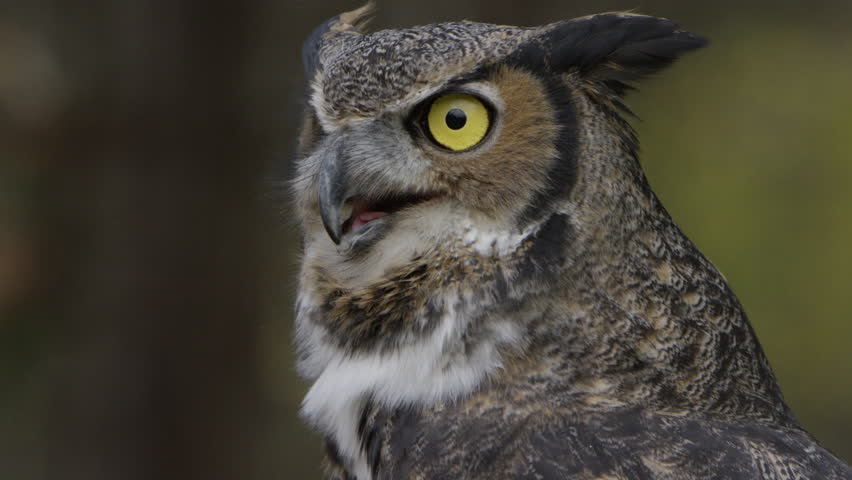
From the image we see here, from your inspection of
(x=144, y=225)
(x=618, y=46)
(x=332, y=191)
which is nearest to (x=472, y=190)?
(x=332, y=191)

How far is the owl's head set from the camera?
176 centimetres

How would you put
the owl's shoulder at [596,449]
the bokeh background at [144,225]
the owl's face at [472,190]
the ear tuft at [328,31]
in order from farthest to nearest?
the bokeh background at [144,225] → the ear tuft at [328,31] → the owl's face at [472,190] → the owl's shoulder at [596,449]

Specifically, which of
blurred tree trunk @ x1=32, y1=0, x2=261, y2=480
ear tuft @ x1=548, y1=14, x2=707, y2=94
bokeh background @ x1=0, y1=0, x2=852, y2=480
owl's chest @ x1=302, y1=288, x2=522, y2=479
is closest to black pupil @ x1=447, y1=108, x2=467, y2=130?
ear tuft @ x1=548, y1=14, x2=707, y2=94

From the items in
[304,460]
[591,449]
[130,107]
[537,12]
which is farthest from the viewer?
[304,460]

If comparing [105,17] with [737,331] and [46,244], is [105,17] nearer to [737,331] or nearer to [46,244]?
[46,244]

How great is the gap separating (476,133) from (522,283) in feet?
0.94

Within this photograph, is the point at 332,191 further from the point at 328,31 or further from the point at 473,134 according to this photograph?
the point at 328,31

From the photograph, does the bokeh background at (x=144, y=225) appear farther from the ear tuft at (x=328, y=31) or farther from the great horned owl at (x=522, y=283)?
the great horned owl at (x=522, y=283)

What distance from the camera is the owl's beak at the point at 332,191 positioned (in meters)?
1.84

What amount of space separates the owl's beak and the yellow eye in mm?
206

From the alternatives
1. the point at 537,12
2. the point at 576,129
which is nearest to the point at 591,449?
the point at 576,129

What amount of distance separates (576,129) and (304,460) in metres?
4.41

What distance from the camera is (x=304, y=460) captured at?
580cm

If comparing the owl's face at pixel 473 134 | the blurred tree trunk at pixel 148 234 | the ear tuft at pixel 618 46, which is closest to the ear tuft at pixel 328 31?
the owl's face at pixel 473 134
